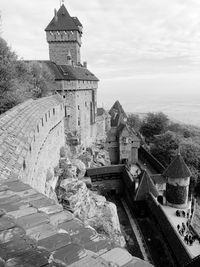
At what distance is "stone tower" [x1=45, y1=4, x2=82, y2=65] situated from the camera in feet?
78.7

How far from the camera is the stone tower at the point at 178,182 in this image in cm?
1563

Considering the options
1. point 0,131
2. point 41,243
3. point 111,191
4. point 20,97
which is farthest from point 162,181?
point 41,243

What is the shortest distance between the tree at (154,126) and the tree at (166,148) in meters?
12.7

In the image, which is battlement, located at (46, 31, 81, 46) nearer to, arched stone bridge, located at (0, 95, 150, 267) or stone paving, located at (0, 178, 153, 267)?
arched stone bridge, located at (0, 95, 150, 267)

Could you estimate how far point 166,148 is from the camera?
97.7 ft

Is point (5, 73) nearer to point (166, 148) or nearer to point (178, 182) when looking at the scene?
point (178, 182)

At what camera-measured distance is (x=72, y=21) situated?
79.6 feet

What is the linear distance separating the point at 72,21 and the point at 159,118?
26908mm

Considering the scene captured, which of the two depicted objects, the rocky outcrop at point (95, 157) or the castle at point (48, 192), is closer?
the castle at point (48, 192)

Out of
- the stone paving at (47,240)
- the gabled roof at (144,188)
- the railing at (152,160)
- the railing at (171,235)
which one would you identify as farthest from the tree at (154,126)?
the stone paving at (47,240)

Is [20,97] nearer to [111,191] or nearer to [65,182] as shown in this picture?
[65,182]

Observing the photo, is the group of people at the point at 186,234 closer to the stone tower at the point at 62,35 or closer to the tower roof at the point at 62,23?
the stone tower at the point at 62,35

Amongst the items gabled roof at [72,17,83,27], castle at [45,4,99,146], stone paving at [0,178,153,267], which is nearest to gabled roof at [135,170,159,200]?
castle at [45,4,99,146]

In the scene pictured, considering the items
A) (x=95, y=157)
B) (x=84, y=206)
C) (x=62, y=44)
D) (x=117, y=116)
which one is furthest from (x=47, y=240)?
(x=117, y=116)
